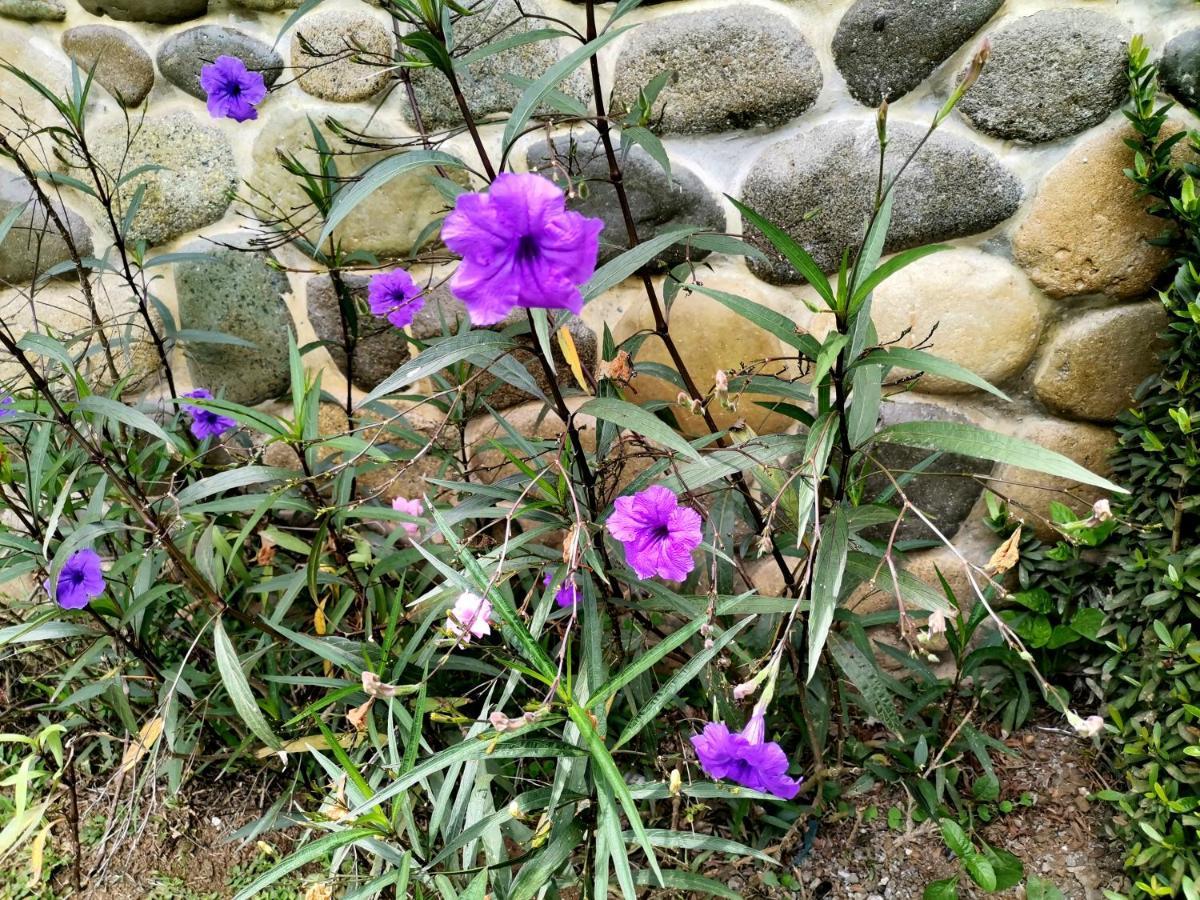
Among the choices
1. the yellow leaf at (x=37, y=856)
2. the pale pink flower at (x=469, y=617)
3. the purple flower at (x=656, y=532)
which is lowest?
the yellow leaf at (x=37, y=856)

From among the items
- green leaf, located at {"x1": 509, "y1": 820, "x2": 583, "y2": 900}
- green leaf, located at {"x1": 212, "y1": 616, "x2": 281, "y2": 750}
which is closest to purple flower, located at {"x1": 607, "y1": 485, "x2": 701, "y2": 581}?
green leaf, located at {"x1": 509, "y1": 820, "x2": 583, "y2": 900}

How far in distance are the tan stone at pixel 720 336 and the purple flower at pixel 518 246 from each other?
0.85 meters

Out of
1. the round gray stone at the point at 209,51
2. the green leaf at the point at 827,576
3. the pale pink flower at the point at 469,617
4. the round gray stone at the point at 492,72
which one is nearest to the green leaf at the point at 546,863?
the pale pink flower at the point at 469,617

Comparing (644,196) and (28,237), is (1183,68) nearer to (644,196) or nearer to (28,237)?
(644,196)

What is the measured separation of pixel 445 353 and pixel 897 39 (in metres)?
0.95

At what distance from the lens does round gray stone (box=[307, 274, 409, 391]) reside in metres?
1.78

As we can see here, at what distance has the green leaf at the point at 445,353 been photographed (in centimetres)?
96

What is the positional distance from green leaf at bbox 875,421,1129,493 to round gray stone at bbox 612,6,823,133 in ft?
2.47

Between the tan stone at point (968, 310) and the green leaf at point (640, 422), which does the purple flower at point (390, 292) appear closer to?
the green leaf at point (640, 422)

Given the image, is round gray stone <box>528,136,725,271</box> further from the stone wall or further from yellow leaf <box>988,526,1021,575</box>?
yellow leaf <box>988,526,1021,575</box>

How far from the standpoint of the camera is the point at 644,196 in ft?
5.04

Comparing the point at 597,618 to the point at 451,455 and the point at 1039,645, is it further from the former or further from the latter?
the point at 1039,645

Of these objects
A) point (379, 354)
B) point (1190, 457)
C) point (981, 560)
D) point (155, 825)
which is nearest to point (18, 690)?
point (155, 825)

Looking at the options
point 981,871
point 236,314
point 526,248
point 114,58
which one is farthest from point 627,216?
point 114,58
